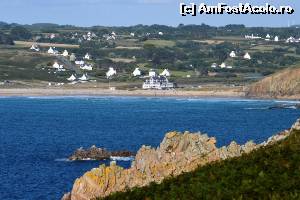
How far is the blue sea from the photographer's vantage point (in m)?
73.9

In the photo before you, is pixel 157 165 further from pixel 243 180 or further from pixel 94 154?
pixel 94 154

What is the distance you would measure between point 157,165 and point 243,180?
74.5 feet

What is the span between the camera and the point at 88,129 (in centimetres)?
13462

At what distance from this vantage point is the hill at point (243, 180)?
22.1 meters

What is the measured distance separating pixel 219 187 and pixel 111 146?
80756 mm

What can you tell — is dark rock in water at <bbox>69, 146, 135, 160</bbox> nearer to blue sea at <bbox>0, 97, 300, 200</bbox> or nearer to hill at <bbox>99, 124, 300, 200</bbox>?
blue sea at <bbox>0, 97, 300, 200</bbox>

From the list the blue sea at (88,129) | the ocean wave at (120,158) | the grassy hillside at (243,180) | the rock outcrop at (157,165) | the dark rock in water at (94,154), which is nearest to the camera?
the grassy hillside at (243,180)

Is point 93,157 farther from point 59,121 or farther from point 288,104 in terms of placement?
point 288,104

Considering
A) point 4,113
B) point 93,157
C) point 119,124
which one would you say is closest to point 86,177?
point 93,157

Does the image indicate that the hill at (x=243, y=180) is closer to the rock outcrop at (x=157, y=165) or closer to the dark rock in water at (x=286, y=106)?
the rock outcrop at (x=157, y=165)

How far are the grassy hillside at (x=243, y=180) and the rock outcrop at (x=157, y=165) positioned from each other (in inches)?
564

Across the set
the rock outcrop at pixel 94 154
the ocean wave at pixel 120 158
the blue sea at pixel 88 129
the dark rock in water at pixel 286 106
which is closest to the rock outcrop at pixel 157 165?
the blue sea at pixel 88 129

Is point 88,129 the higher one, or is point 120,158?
point 120,158

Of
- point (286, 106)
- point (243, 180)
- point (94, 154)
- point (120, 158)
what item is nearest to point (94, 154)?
point (94, 154)
